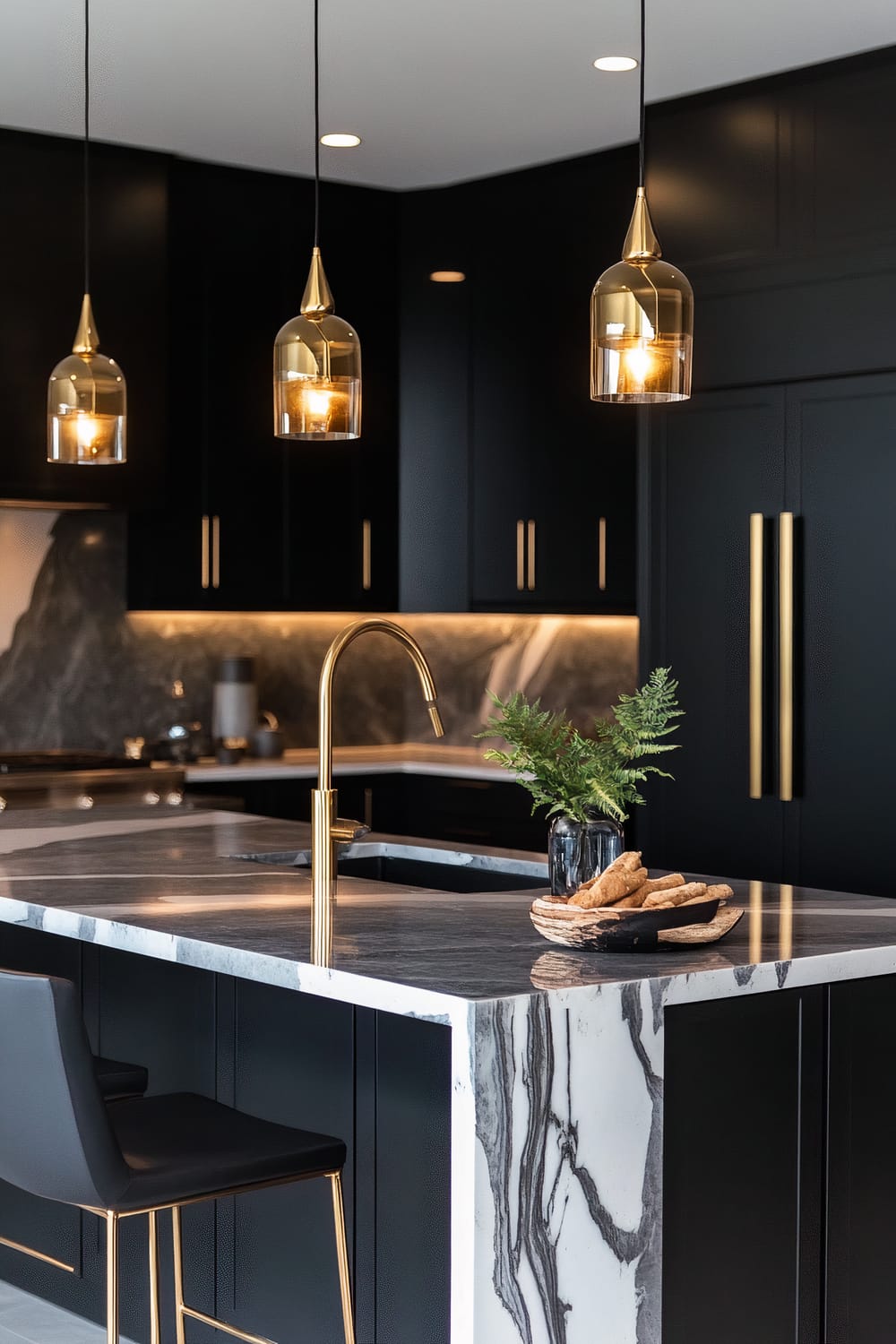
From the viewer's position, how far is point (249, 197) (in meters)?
5.95

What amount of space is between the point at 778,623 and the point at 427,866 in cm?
142

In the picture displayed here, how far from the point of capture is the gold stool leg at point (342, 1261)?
102 inches

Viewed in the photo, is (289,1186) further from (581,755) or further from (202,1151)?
(581,755)

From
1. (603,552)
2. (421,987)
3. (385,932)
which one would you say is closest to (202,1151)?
(385,932)

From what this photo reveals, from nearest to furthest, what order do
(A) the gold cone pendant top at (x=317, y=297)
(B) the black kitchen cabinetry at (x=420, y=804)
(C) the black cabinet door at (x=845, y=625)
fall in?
1. (A) the gold cone pendant top at (x=317, y=297)
2. (C) the black cabinet door at (x=845, y=625)
3. (B) the black kitchen cabinetry at (x=420, y=804)

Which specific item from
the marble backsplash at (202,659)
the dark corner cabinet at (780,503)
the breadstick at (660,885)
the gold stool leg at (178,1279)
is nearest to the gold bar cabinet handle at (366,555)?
the marble backsplash at (202,659)

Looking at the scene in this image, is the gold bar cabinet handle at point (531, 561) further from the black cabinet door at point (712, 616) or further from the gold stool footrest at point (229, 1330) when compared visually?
the gold stool footrest at point (229, 1330)

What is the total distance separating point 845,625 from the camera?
461 cm

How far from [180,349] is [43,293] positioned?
0.54 metres

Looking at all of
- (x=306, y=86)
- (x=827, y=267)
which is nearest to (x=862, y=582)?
(x=827, y=267)

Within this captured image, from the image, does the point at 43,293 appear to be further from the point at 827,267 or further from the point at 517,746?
the point at 517,746

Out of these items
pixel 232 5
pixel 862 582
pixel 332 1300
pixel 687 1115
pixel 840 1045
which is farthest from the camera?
pixel 862 582

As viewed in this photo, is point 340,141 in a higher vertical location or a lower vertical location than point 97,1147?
higher

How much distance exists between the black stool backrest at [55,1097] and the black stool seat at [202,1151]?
0.19 ft
